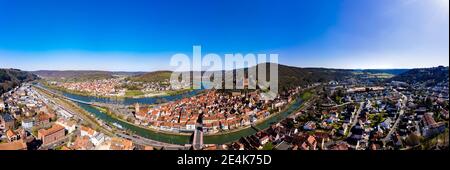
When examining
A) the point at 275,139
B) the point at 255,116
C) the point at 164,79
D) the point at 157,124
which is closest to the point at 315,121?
the point at 275,139

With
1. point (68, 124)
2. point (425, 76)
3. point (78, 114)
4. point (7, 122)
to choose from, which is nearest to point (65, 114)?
point (78, 114)

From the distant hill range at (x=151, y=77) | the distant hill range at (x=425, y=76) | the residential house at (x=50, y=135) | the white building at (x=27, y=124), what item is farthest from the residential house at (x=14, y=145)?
the distant hill range at (x=425, y=76)

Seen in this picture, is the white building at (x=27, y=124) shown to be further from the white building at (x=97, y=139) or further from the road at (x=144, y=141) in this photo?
the road at (x=144, y=141)

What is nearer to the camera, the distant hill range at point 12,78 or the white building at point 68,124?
the white building at point 68,124

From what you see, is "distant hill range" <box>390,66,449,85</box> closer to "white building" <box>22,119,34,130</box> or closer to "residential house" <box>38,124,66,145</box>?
"residential house" <box>38,124,66,145</box>

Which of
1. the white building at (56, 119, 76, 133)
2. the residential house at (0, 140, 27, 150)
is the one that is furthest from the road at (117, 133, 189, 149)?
the residential house at (0, 140, 27, 150)
